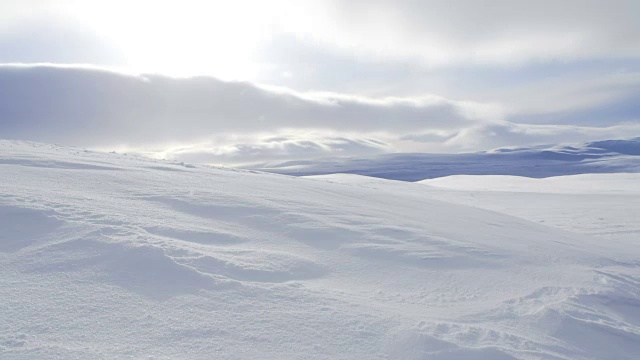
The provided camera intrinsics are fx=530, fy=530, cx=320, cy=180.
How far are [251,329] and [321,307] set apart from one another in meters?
0.51

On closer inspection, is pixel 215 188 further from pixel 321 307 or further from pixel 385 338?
pixel 385 338

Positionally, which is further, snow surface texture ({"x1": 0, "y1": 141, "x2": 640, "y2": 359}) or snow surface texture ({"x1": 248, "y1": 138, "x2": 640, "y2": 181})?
snow surface texture ({"x1": 248, "y1": 138, "x2": 640, "y2": 181})

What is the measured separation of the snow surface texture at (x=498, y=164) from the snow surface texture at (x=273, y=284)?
50.3 m

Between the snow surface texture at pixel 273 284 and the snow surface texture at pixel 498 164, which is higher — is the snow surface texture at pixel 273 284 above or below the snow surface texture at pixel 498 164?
below

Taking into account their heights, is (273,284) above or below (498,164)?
below

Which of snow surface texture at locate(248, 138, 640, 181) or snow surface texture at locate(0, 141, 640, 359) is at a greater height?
snow surface texture at locate(248, 138, 640, 181)

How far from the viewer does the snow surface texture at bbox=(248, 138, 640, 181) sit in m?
59.9

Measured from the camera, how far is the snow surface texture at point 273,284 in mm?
2711

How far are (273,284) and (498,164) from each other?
71648 millimetres

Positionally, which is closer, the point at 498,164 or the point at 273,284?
the point at 273,284

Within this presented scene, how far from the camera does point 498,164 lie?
70.9m

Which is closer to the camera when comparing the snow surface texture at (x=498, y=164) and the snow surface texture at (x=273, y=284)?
the snow surface texture at (x=273, y=284)

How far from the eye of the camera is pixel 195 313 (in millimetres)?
2924

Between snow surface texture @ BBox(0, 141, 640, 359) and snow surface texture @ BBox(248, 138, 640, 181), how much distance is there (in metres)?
Result: 50.3
